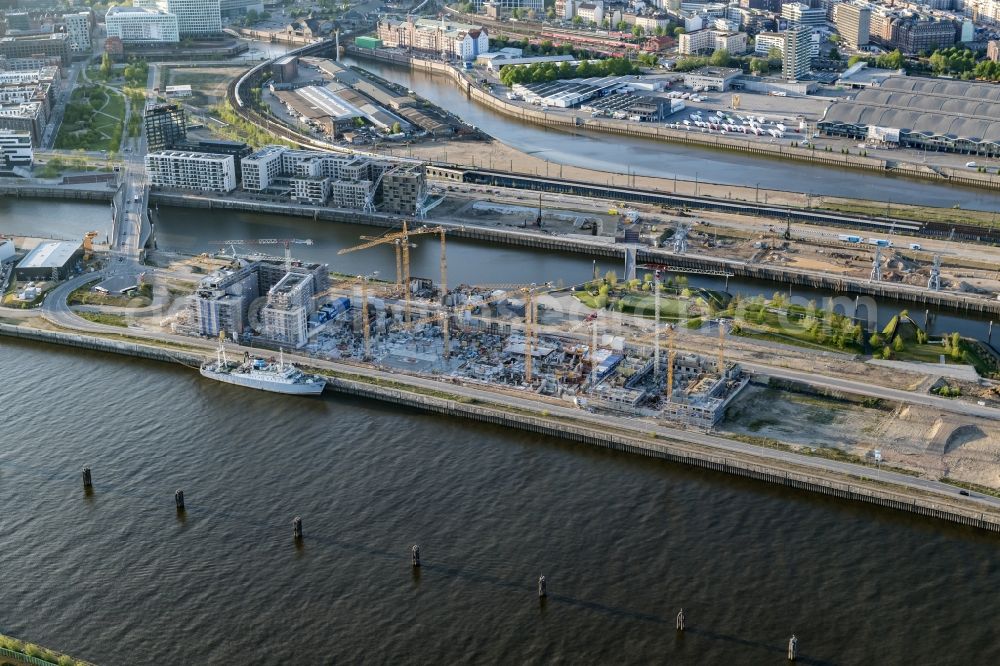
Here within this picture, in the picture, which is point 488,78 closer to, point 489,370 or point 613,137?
point 613,137

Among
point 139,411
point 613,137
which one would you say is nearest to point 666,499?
point 139,411

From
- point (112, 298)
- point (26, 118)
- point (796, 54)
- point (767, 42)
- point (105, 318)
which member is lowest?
point (105, 318)

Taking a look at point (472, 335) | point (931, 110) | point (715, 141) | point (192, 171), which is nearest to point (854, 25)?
point (931, 110)

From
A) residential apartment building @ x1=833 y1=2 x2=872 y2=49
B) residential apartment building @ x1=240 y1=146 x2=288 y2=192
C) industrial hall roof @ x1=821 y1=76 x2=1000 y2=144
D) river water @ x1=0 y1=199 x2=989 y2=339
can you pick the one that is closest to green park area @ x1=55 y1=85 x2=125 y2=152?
river water @ x1=0 y1=199 x2=989 y2=339

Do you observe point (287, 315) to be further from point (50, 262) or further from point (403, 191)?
point (403, 191)

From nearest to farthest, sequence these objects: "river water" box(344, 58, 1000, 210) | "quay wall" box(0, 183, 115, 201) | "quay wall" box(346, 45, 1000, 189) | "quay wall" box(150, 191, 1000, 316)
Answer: "quay wall" box(150, 191, 1000, 316) < "quay wall" box(0, 183, 115, 201) < "river water" box(344, 58, 1000, 210) < "quay wall" box(346, 45, 1000, 189)

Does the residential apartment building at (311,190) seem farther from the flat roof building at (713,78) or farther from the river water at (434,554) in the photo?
the flat roof building at (713,78)

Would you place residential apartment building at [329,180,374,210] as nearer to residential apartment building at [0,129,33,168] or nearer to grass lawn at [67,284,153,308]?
grass lawn at [67,284,153,308]
